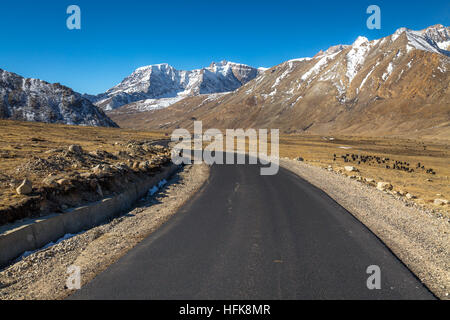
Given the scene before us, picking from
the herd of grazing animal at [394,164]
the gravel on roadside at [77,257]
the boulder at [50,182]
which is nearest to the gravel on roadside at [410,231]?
the gravel on roadside at [77,257]

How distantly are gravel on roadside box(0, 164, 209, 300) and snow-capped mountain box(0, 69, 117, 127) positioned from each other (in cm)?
13957

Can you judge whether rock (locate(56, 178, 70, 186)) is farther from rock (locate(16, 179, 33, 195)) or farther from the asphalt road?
the asphalt road

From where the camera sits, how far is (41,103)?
14050 cm

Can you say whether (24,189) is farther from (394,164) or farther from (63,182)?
(394,164)

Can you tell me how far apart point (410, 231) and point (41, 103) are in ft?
527

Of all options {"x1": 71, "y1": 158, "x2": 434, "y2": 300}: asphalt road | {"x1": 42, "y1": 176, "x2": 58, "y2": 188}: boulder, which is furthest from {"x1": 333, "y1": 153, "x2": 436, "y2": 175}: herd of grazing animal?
{"x1": 42, "y1": 176, "x2": 58, "y2": 188}: boulder

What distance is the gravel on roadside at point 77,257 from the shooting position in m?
6.43

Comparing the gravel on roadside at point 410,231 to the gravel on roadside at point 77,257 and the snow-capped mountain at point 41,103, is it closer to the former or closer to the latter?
the gravel on roadside at point 77,257

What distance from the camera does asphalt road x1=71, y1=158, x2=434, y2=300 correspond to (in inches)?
246

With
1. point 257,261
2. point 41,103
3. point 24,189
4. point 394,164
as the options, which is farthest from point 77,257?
point 41,103

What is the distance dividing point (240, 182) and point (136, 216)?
991cm

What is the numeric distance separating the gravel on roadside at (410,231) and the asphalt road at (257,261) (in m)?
0.41
